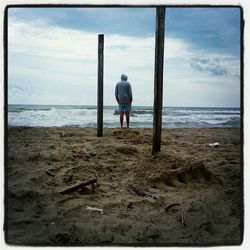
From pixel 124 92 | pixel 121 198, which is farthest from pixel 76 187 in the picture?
pixel 124 92

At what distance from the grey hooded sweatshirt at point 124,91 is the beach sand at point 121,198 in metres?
2.85

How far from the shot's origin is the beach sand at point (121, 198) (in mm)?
2387

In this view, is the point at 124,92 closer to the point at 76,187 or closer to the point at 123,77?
the point at 123,77

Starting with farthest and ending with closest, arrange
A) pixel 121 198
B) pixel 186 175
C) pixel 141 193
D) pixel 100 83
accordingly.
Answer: pixel 100 83
pixel 186 175
pixel 141 193
pixel 121 198

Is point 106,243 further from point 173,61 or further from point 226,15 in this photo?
point 173,61

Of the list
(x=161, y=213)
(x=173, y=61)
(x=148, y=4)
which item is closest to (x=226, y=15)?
(x=148, y=4)

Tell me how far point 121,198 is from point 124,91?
4.66 metres

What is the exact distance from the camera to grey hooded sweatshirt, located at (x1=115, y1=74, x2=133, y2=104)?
295 inches

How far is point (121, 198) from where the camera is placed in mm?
3158

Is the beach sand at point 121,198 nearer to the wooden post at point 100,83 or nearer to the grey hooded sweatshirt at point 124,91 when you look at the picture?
the wooden post at point 100,83

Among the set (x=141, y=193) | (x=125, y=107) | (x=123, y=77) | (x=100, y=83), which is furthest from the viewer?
(x=125, y=107)

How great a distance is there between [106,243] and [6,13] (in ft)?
5.81

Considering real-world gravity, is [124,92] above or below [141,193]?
above

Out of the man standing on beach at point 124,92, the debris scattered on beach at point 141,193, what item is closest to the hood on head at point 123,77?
the man standing on beach at point 124,92
